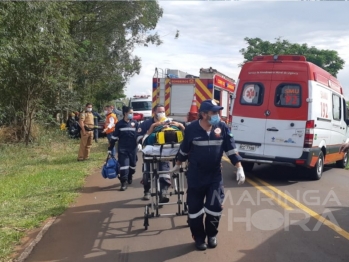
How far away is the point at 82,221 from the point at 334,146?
734cm

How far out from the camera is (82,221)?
674 cm

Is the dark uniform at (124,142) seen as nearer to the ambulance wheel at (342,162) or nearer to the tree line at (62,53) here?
the tree line at (62,53)

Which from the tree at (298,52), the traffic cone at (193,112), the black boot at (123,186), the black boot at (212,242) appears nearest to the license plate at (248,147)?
the traffic cone at (193,112)

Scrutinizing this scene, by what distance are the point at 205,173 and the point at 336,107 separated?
23.4 ft

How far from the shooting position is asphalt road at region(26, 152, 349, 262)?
517 cm

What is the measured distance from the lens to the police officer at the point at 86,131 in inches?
520

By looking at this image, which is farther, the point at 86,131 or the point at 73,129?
the point at 73,129

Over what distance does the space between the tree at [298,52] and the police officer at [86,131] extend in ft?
81.6

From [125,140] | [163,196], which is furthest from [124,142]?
[163,196]

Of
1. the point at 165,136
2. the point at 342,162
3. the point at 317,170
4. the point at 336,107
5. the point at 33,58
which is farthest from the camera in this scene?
the point at 33,58

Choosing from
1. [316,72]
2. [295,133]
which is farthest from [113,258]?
[316,72]

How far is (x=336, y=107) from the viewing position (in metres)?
11.2

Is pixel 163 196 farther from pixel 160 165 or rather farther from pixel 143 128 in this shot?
pixel 143 128

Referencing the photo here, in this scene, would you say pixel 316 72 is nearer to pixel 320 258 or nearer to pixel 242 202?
pixel 242 202
